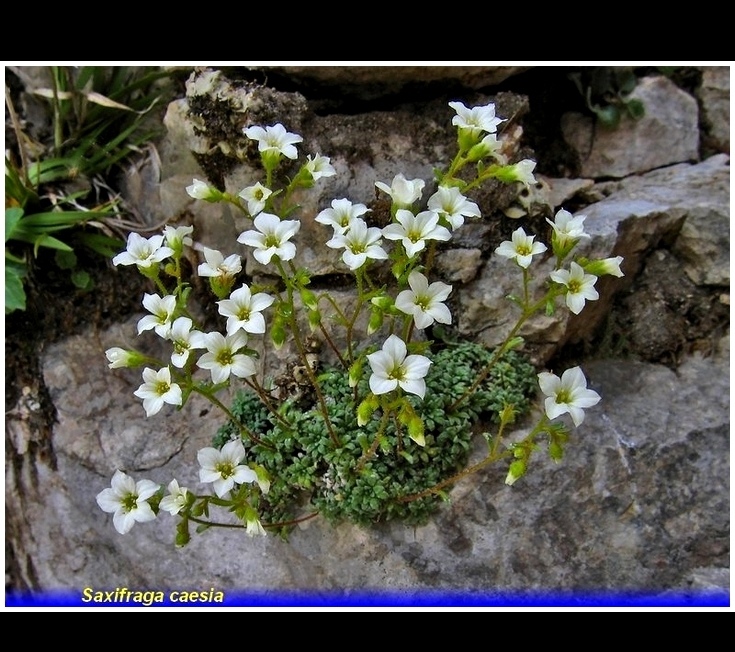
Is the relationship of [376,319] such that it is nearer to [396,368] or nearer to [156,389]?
[396,368]

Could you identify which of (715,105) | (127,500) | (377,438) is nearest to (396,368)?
(377,438)

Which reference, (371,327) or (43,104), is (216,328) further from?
(43,104)

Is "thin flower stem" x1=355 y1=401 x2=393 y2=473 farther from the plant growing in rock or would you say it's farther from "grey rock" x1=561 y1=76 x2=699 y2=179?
"grey rock" x1=561 y1=76 x2=699 y2=179

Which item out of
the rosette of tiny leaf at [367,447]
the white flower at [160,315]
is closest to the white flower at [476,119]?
the rosette of tiny leaf at [367,447]

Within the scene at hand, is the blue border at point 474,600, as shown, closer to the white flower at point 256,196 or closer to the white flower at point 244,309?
the white flower at point 244,309

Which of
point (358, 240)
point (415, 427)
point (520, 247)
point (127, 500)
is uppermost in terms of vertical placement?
point (358, 240)

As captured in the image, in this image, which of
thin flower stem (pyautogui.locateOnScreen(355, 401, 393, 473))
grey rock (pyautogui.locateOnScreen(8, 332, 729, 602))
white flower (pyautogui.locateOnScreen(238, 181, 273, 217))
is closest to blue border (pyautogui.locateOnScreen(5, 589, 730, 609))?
grey rock (pyautogui.locateOnScreen(8, 332, 729, 602))
